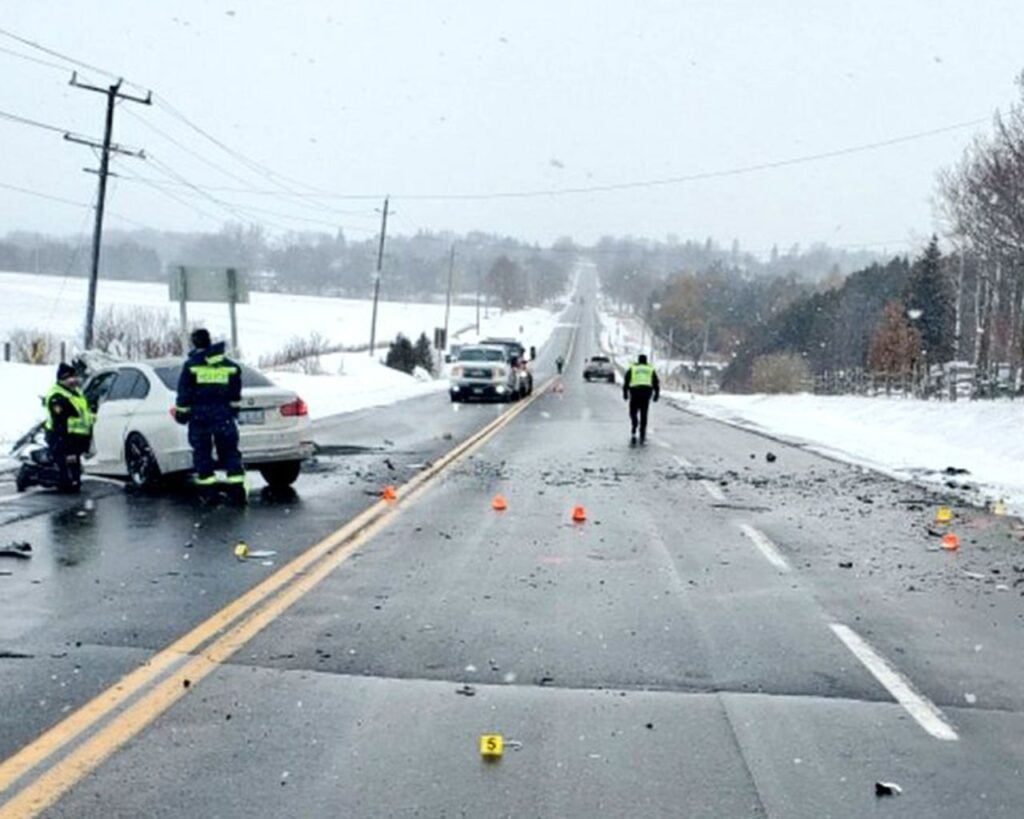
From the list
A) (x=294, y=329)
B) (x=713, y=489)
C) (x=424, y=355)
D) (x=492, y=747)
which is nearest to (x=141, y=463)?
(x=713, y=489)

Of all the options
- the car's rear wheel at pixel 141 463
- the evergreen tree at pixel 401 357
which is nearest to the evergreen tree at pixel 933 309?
the evergreen tree at pixel 401 357

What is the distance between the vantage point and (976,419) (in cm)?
2552

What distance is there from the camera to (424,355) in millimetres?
70938

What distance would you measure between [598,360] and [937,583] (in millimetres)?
60097

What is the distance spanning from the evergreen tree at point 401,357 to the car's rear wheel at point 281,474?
5073 cm

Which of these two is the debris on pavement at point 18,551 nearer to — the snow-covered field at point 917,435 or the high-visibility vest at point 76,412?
the high-visibility vest at point 76,412

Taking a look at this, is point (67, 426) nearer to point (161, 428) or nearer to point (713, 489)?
point (161, 428)

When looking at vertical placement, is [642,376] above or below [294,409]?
above

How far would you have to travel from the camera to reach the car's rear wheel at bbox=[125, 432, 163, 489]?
42.6 feet

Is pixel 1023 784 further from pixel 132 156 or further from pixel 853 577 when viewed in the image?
pixel 132 156

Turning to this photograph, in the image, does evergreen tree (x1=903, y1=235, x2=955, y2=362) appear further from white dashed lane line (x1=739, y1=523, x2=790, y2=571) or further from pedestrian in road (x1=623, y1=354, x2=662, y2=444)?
white dashed lane line (x1=739, y1=523, x2=790, y2=571)

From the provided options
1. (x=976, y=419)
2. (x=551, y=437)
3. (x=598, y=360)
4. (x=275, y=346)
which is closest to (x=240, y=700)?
(x=551, y=437)

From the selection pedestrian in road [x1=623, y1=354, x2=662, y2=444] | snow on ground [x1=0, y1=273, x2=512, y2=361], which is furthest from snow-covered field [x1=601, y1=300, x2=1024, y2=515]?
snow on ground [x1=0, y1=273, x2=512, y2=361]

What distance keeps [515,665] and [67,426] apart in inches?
325
